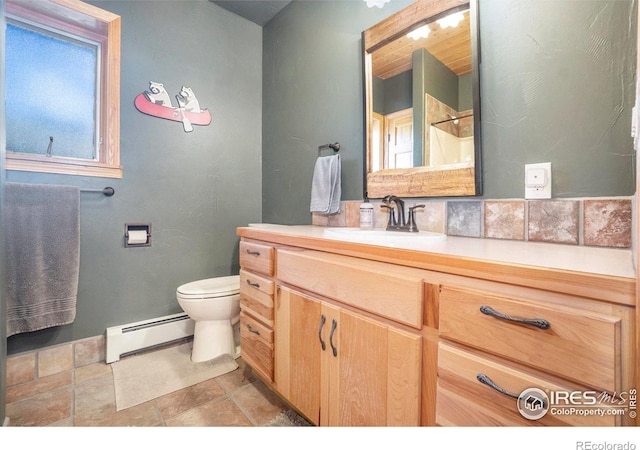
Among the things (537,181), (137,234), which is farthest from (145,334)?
(537,181)

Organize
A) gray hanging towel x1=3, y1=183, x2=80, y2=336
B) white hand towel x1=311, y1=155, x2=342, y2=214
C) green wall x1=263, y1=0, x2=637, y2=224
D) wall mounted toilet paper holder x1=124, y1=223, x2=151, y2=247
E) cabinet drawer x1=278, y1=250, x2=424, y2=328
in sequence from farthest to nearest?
wall mounted toilet paper holder x1=124, y1=223, x2=151, y2=247
white hand towel x1=311, y1=155, x2=342, y2=214
gray hanging towel x1=3, y1=183, x2=80, y2=336
green wall x1=263, y1=0, x2=637, y2=224
cabinet drawer x1=278, y1=250, x2=424, y2=328

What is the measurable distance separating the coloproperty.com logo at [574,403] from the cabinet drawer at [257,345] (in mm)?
939

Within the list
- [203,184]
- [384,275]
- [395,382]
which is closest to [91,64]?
[203,184]

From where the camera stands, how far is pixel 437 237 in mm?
964

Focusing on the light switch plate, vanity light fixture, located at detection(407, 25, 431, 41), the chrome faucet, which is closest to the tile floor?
the chrome faucet

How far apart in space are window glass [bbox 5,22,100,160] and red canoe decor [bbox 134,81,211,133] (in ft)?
0.93

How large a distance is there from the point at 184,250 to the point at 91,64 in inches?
51.6

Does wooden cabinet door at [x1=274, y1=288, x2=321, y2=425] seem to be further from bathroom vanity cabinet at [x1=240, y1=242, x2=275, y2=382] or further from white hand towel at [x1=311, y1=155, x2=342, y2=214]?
white hand towel at [x1=311, y1=155, x2=342, y2=214]

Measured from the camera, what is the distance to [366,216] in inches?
56.2

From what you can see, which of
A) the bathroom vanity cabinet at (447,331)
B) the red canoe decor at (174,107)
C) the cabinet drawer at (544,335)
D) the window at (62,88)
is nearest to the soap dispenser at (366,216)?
the bathroom vanity cabinet at (447,331)

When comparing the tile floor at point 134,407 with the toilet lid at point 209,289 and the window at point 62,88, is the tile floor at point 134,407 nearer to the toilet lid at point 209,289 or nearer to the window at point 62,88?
the toilet lid at point 209,289

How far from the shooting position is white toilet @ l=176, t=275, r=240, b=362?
61.7 inches

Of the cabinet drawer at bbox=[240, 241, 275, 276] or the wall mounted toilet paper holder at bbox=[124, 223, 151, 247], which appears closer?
the cabinet drawer at bbox=[240, 241, 275, 276]
